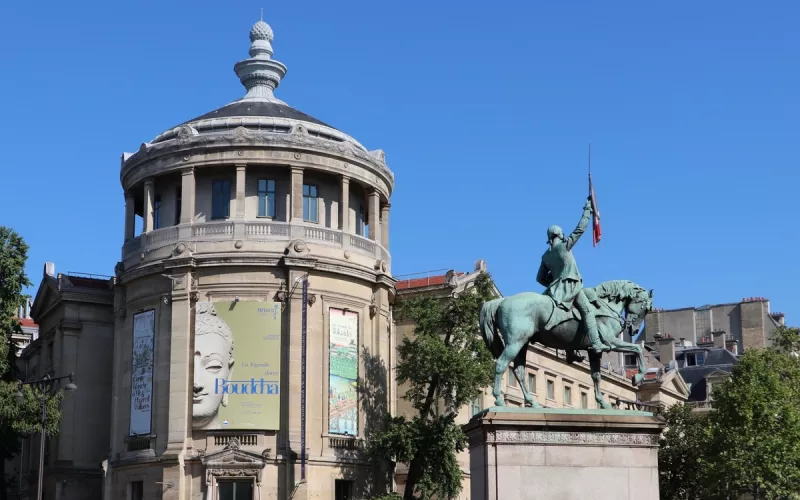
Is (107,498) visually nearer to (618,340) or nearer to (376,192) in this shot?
(376,192)

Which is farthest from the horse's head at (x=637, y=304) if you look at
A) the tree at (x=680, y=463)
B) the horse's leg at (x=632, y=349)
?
the tree at (x=680, y=463)

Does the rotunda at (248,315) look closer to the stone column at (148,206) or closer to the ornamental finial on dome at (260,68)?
the stone column at (148,206)

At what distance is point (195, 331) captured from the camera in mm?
63844

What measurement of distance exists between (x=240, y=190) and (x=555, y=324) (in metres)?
36.1

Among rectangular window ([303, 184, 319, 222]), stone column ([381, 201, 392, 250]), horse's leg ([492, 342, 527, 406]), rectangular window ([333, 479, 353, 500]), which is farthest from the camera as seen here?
stone column ([381, 201, 392, 250])

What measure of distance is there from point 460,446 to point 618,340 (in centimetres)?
3079

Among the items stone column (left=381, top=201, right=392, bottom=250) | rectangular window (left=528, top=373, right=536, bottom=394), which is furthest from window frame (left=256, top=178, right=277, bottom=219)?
rectangular window (left=528, top=373, right=536, bottom=394)

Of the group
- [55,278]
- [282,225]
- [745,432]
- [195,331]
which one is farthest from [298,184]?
[745,432]

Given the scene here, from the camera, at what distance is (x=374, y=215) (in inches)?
2736

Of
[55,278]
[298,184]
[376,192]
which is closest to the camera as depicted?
[298,184]

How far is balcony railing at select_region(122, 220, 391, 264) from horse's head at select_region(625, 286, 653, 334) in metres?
34.8

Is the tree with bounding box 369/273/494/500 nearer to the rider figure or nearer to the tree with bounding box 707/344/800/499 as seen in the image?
the tree with bounding box 707/344/800/499

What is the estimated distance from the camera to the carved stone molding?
30.1 m

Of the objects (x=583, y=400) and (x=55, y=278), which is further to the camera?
(x=583, y=400)
